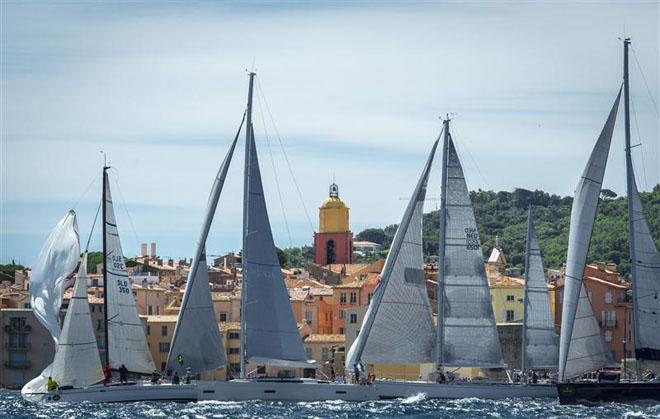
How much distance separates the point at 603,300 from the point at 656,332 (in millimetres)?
27628

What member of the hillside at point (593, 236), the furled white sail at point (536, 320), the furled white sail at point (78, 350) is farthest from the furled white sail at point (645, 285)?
the hillside at point (593, 236)

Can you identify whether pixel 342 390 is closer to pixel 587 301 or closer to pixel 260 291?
pixel 260 291

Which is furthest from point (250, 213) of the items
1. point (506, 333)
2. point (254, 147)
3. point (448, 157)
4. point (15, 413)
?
point (506, 333)

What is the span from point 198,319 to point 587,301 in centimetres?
1307

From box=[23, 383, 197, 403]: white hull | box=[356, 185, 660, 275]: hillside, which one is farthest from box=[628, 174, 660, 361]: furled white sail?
box=[356, 185, 660, 275]: hillside

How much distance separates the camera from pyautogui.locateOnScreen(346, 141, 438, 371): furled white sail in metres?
62.3

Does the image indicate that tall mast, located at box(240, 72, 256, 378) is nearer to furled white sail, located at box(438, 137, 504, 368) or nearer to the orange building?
furled white sail, located at box(438, 137, 504, 368)

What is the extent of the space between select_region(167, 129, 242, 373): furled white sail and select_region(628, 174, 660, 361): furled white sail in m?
13.8

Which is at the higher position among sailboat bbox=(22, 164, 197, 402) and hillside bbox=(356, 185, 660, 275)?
hillside bbox=(356, 185, 660, 275)

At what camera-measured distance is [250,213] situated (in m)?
62.7

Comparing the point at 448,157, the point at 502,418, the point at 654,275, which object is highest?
the point at 448,157

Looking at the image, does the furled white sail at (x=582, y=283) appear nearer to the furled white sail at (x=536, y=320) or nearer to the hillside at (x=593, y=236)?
the furled white sail at (x=536, y=320)

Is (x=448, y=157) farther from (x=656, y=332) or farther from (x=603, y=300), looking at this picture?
(x=603, y=300)

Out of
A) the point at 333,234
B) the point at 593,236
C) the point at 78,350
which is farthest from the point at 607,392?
the point at 593,236
